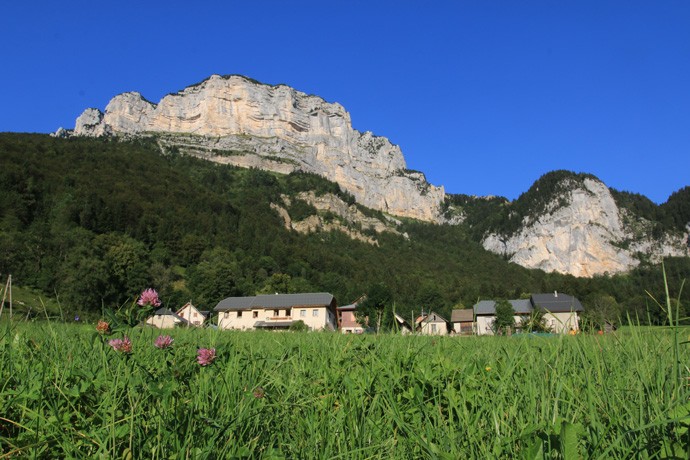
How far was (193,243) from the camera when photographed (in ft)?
288

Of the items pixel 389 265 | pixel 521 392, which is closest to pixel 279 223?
pixel 389 265

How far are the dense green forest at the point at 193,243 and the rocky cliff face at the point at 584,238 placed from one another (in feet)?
29.0

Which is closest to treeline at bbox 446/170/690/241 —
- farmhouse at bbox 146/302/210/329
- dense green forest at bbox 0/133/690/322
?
dense green forest at bbox 0/133/690/322

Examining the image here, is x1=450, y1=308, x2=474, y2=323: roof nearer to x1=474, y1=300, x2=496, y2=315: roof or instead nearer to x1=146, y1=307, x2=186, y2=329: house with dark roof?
x1=474, y1=300, x2=496, y2=315: roof

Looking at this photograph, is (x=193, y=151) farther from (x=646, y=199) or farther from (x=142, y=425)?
(x=142, y=425)

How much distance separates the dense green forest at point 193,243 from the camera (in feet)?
172

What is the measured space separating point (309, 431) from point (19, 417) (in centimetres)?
117

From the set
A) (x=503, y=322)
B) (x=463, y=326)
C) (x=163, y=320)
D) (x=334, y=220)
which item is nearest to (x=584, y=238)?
(x=334, y=220)

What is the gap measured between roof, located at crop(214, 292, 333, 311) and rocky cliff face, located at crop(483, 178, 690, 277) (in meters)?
119

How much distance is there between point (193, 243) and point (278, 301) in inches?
1151

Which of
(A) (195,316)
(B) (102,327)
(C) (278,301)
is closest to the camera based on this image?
(B) (102,327)

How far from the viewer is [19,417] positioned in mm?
1881

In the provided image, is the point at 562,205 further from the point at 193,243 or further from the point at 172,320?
the point at 172,320

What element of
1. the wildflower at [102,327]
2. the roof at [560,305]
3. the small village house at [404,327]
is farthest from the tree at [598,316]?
the wildflower at [102,327]
